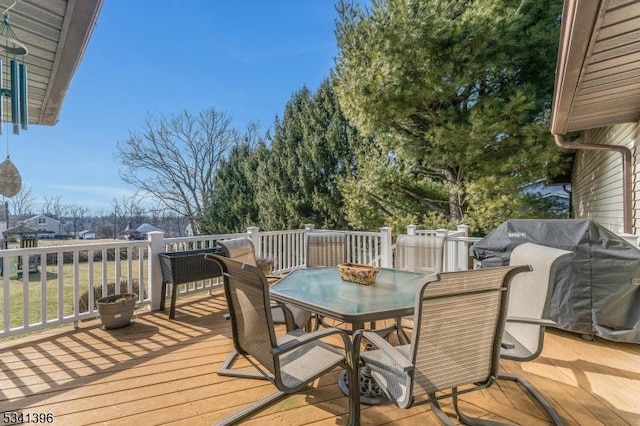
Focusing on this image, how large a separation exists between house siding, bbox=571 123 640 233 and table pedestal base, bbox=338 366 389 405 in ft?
12.9

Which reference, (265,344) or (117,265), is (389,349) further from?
(117,265)

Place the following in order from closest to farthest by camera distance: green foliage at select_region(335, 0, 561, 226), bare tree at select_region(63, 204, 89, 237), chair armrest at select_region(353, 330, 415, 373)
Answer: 1. chair armrest at select_region(353, 330, 415, 373)
2. green foliage at select_region(335, 0, 561, 226)
3. bare tree at select_region(63, 204, 89, 237)

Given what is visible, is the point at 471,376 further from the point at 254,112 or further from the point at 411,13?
the point at 254,112

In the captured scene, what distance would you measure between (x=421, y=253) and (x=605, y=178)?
409 cm

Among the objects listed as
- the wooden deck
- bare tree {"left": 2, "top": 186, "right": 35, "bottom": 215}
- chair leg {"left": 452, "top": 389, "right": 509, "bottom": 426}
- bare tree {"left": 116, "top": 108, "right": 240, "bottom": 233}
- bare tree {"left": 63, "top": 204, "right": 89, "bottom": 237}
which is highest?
bare tree {"left": 116, "top": 108, "right": 240, "bottom": 233}

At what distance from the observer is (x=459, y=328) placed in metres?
1.58

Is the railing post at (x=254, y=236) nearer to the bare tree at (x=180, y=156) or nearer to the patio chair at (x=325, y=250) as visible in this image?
the patio chair at (x=325, y=250)

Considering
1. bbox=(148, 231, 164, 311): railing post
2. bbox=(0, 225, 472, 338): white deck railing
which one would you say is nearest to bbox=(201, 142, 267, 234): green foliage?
bbox=(0, 225, 472, 338): white deck railing

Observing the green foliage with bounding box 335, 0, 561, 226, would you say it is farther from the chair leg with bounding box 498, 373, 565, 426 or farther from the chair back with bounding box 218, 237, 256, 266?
the chair back with bounding box 218, 237, 256, 266

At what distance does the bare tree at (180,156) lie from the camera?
542 inches

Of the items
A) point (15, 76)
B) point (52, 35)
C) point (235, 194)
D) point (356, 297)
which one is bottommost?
point (356, 297)

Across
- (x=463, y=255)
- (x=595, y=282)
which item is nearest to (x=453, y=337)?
(x=595, y=282)

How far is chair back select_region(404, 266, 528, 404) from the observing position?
1.49 meters

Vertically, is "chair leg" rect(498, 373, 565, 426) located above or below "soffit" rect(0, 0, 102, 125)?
below
